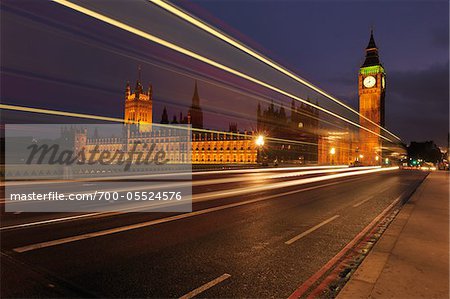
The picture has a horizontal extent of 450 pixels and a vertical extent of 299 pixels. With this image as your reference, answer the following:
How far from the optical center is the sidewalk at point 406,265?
4492 mm

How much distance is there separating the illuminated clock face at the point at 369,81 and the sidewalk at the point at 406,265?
440ft

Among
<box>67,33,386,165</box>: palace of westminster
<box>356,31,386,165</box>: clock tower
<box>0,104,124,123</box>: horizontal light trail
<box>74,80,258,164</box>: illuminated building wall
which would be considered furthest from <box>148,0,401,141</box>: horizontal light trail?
<box>356,31,386,165</box>: clock tower

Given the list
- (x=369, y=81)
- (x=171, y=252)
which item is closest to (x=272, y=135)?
(x=369, y=81)

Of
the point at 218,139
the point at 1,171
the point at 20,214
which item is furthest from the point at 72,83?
the point at 218,139

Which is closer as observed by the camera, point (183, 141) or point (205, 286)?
point (205, 286)

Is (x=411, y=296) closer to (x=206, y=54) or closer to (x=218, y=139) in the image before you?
(x=206, y=54)

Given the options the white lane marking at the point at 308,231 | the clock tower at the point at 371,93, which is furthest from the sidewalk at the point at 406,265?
the clock tower at the point at 371,93

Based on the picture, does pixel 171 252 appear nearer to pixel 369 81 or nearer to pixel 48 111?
pixel 48 111

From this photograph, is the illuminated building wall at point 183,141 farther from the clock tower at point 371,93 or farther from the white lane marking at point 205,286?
the white lane marking at point 205,286

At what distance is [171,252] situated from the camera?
244 inches

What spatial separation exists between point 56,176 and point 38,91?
874 centimetres

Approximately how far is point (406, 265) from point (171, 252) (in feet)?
13.8

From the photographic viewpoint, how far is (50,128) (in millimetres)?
10812

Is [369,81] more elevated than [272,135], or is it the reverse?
[369,81]
